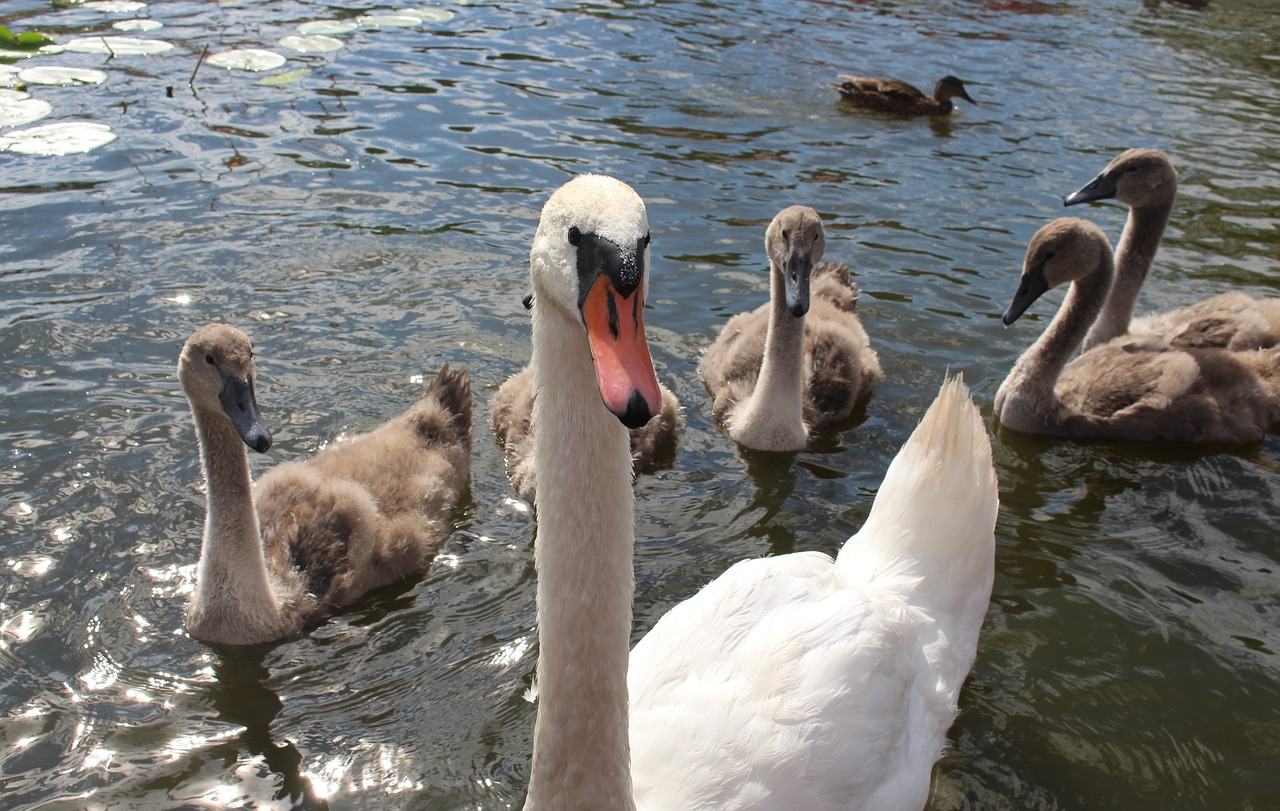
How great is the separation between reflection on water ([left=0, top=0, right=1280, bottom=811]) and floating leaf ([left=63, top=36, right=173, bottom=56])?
11cm

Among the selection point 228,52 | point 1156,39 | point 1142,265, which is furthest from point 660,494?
point 1156,39

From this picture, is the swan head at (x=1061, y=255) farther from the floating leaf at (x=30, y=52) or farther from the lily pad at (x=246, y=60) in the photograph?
the floating leaf at (x=30, y=52)

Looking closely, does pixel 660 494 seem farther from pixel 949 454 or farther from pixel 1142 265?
pixel 1142 265

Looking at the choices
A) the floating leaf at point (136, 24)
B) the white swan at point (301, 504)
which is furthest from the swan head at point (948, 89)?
the floating leaf at point (136, 24)

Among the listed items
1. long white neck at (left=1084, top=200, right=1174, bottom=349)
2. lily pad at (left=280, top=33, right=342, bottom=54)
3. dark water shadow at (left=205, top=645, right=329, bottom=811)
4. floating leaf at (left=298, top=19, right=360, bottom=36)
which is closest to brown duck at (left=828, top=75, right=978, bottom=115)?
long white neck at (left=1084, top=200, right=1174, bottom=349)

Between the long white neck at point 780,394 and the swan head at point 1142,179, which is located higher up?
the swan head at point 1142,179

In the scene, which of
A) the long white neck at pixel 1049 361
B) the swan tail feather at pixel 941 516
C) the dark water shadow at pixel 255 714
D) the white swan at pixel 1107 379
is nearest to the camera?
the dark water shadow at pixel 255 714

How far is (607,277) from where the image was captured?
2510 millimetres

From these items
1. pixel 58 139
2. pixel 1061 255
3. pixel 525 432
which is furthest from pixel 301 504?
pixel 58 139

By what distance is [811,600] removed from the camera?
4.12 metres

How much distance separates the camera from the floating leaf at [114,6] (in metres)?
14.8

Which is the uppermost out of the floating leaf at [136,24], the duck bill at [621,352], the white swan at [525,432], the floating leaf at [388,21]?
the duck bill at [621,352]

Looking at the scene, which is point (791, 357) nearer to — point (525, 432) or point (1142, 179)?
point (525, 432)

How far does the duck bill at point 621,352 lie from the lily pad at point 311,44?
485 inches
